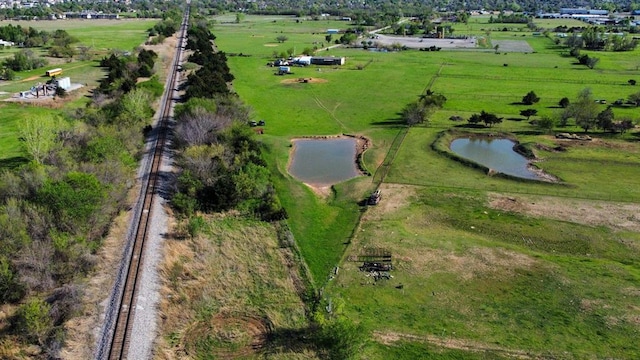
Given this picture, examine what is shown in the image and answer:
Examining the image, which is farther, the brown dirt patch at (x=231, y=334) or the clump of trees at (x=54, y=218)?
the clump of trees at (x=54, y=218)

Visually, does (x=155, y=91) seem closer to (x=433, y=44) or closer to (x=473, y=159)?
(x=473, y=159)

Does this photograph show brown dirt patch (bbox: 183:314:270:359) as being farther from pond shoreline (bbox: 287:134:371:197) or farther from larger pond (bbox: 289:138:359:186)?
larger pond (bbox: 289:138:359:186)

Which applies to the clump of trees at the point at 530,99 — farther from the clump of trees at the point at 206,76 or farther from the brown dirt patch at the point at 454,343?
the brown dirt patch at the point at 454,343

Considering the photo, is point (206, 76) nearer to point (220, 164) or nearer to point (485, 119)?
point (220, 164)

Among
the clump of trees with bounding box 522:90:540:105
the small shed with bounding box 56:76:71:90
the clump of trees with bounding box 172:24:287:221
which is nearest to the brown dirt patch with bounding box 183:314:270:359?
the clump of trees with bounding box 172:24:287:221

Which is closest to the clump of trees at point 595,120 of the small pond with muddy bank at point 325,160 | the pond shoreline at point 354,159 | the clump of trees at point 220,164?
the pond shoreline at point 354,159

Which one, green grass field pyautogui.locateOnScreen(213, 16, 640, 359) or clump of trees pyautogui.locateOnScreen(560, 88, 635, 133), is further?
clump of trees pyautogui.locateOnScreen(560, 88, 635, 133)

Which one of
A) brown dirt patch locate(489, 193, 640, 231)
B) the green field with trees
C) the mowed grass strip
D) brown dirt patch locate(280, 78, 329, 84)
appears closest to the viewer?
the green field with trees
